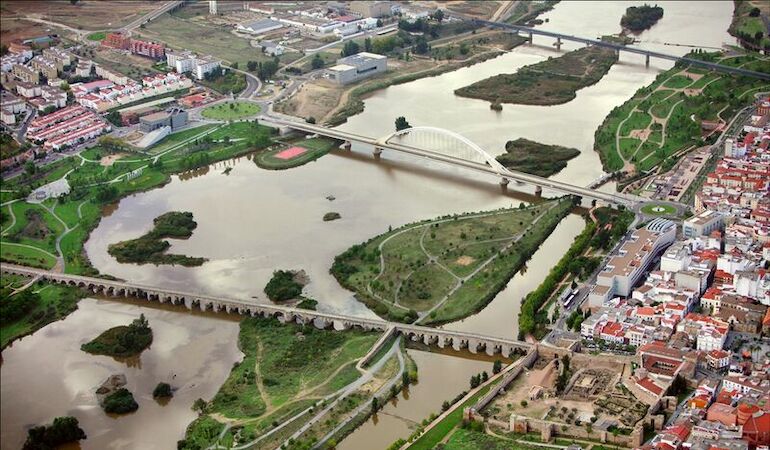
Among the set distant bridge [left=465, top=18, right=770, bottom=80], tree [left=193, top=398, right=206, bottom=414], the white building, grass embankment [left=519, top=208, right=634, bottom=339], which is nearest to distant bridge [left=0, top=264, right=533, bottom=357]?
grass embankment [left=519, top=208, right=634, bottom=339]

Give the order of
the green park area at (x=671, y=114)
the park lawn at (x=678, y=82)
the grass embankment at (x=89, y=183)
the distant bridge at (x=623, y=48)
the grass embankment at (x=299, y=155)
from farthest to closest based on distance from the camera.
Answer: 1. the distant bridge at (x=623, y=48)
2. the park lawn at (x=678, y=82)
3. the grass embankment at (x=299, y=155)
4. the green park area at (x=671, y=114)
5. the grass embankment at (x=89, y=183)

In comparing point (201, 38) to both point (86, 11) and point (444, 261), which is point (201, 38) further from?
point (444, 261)

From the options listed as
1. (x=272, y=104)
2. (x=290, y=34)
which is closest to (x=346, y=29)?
(x=290, y=34)

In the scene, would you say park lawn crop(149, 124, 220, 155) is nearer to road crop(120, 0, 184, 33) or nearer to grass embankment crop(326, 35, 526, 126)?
grass embankment crop(326, 35, 526, 126)

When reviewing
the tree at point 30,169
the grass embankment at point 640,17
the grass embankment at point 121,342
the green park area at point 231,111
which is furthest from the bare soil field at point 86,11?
the grass embankment at point 121,342

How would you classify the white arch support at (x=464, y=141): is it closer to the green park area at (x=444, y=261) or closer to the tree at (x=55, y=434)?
the green park area at (x=444, y=261)

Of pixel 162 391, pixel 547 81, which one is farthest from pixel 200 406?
pixel 547 81
